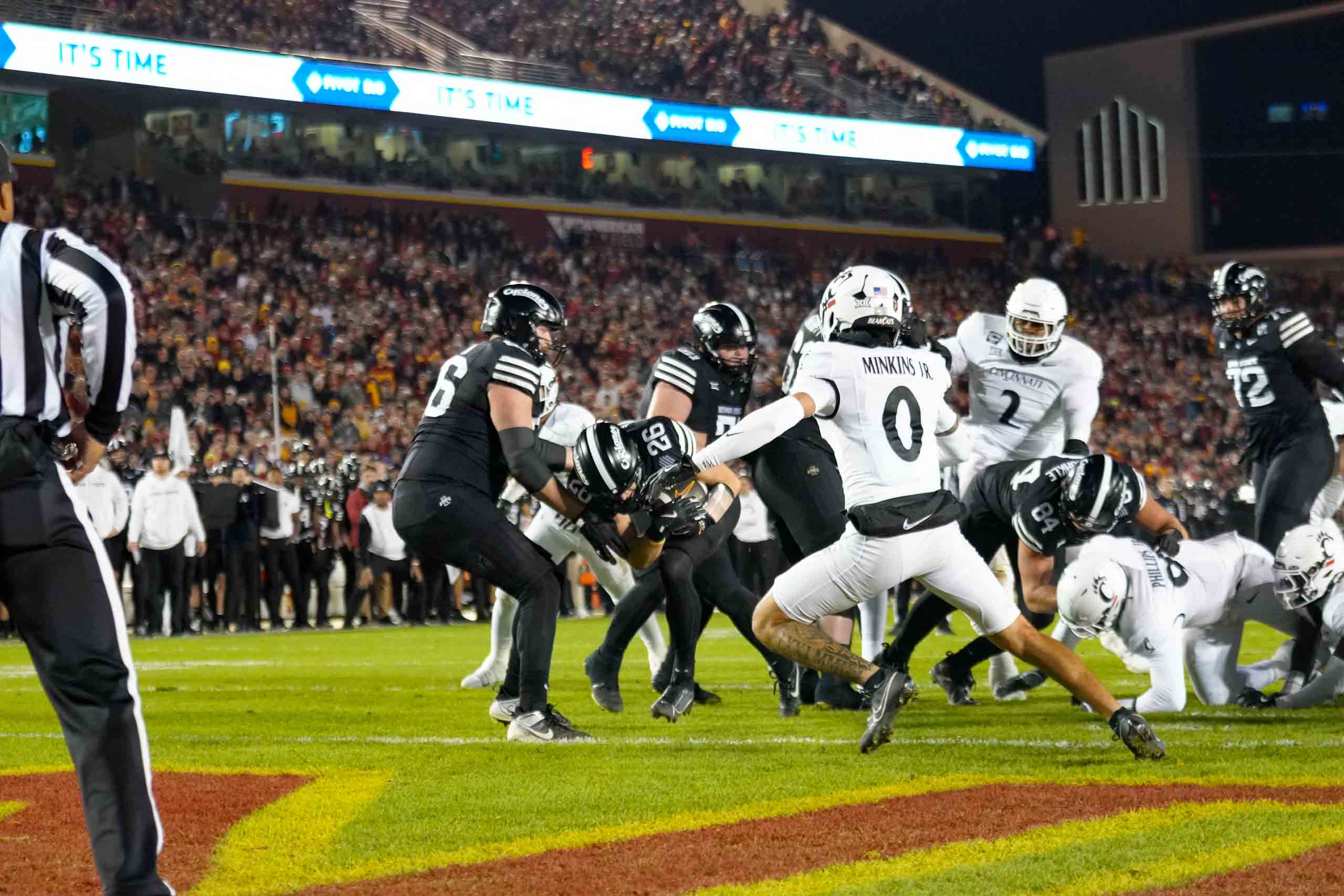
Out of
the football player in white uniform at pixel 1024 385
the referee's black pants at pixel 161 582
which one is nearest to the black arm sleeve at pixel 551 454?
the football player in white uniform at pixel 1024 385

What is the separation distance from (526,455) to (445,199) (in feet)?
88.3

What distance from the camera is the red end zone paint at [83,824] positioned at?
156 inches

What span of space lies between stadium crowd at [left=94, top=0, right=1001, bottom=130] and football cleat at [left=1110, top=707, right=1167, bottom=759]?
2420 cm

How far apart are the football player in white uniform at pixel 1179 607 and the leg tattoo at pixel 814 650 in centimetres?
113

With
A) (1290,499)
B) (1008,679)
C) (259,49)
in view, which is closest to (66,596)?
(1008,679)

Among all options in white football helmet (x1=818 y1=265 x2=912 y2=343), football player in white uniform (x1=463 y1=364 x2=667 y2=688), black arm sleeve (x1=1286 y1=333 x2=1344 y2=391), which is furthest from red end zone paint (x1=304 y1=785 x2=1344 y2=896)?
black arm sleeve (x1=1286 y1=333 x2=1344 y2=391)

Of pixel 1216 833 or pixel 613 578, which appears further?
pixel 613 578

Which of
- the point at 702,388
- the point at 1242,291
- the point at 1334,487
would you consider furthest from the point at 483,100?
the point at 702,388

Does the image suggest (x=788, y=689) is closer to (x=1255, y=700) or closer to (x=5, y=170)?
(x=1255, y=700)

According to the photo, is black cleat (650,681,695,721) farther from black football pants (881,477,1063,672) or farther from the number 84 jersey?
the number 84 jersey

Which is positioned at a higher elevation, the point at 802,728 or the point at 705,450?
the point at 705,450

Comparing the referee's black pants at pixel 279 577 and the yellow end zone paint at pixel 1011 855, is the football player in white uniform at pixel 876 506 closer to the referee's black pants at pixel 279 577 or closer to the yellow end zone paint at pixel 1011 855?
the yellow end zone paint at pixel 1011 855

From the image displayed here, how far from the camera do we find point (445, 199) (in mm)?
32438

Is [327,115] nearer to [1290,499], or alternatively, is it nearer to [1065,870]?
[1290,499]
